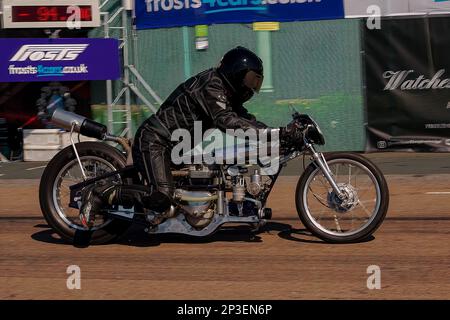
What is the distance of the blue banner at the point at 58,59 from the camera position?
15398 millimetres

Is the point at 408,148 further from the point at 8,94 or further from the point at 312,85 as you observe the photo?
the point at 8,94

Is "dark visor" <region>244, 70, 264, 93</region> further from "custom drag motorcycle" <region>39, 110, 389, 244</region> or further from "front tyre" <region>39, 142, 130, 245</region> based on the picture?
"front tyre" <region>39, 142, 130, 245</region>

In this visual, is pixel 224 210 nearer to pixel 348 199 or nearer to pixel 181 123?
pixel 181 123

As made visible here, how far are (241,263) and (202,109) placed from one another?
4.63 ft

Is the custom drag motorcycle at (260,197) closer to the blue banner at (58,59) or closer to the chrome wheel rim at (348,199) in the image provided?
the chrome wheel rim at (348,199)

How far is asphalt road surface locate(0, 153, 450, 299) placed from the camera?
5.96 metres

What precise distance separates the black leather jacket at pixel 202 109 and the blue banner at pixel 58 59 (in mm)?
8488

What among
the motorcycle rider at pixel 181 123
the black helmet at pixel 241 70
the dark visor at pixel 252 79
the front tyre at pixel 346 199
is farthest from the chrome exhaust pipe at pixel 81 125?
the front tyre at pixel 346 199

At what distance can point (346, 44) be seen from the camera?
51.0 feet

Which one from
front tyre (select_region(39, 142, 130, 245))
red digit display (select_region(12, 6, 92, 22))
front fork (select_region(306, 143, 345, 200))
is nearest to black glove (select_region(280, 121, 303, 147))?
front fork (select_region(306, 143, 345, 200))

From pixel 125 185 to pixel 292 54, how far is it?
354 inches

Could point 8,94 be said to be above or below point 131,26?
below

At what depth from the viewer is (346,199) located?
716 cm
